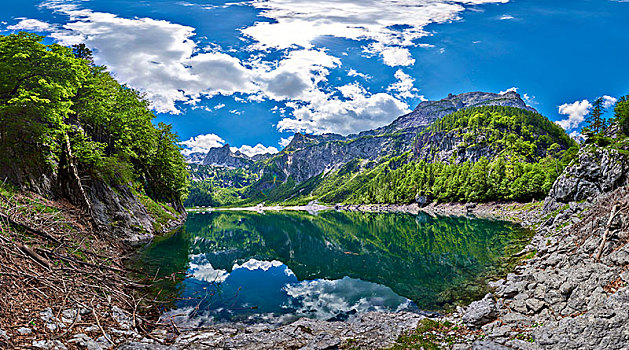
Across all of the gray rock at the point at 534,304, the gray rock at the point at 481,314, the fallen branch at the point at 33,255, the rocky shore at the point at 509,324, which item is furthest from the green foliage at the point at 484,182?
the fallen branch at the point at 33,255

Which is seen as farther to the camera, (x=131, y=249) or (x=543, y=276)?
(x=131, y=249)

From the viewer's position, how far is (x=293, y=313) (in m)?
20.0

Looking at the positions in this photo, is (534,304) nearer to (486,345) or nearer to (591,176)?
(486,345)

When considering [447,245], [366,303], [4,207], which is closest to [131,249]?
[4,207]

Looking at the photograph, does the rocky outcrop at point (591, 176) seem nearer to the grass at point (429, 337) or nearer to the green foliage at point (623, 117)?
the green foliage at point (623, 117)

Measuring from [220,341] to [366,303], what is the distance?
11.6 meters

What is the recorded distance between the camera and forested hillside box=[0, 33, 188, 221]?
21.2 m

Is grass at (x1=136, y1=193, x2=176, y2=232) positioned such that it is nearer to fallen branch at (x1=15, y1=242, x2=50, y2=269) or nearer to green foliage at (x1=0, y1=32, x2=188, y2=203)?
green foliage at (x1=0, y1=32, x2=188, y2=203)

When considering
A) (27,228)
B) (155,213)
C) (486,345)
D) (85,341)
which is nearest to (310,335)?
(486,345)

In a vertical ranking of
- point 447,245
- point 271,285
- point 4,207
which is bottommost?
point 447,245

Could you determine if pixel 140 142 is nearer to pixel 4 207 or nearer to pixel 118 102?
pixel 118 102

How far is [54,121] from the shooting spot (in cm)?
2228

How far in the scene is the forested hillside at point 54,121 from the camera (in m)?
21.2

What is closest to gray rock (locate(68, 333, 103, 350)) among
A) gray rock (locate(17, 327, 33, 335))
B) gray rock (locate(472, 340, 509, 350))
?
gray rock (locate(17, 327, 33, 335))
